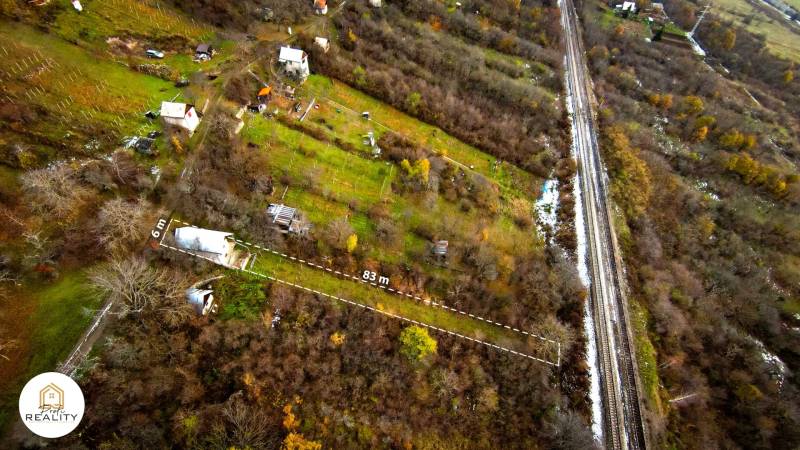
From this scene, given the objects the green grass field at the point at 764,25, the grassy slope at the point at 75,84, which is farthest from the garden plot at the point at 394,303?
the green grass field at the point at 764,25

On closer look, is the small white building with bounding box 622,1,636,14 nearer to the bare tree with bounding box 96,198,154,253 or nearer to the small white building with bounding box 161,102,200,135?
the small white building with bounding box 161,102,200,135

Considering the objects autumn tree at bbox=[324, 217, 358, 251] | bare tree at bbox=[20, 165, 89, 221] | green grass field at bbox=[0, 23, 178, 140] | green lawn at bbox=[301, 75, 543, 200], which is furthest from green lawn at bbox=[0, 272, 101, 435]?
green lawn at bbox=[301, 75, 543, 200]

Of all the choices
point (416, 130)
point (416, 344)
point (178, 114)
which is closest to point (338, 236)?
point (416, 344)

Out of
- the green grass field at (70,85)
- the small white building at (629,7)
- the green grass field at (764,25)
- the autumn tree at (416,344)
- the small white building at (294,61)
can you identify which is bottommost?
the autumn tree at (416,344)

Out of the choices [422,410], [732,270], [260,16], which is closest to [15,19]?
[260,16]

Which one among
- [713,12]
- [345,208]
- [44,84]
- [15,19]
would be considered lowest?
[345,208]

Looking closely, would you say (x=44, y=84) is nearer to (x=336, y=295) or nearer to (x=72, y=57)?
(x=72, y=57)

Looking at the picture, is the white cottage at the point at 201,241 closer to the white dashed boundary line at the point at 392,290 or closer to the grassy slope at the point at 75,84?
the white dashed boundary line at the point at 392,290
